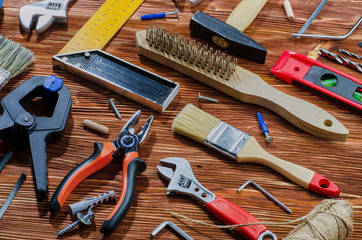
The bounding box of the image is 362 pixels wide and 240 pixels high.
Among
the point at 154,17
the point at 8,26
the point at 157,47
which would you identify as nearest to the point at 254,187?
the point at 157,47

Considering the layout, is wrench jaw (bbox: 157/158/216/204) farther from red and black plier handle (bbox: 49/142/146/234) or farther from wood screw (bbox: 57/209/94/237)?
wood screw (bbox: 57/209/94/237)

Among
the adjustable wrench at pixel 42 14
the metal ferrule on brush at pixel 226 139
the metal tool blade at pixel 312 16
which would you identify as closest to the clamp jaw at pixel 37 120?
the adjustable wrench at pixel 42 14

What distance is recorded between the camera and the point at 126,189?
139 centimetres

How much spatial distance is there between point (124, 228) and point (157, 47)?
28.3 inches

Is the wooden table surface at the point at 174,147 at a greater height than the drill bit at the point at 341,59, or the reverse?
the drill bit at the point at 341,59

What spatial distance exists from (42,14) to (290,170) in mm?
1145

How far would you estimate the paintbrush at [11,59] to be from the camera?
1667 mm

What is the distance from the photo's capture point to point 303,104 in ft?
5.42

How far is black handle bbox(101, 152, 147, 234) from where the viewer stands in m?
1.33

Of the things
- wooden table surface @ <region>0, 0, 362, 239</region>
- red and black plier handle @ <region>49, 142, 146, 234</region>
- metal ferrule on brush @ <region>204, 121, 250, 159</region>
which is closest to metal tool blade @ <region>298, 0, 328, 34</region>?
wooden table surface @ <region>0, 0, 362, 239</region>

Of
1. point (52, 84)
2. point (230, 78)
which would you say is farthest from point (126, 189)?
point (230, 78)

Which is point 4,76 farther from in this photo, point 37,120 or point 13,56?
point 37,120

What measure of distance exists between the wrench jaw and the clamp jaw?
1.20 ft

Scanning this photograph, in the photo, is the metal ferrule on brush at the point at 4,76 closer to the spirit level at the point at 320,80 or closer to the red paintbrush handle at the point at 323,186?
the spirit level at the point at 320,80
